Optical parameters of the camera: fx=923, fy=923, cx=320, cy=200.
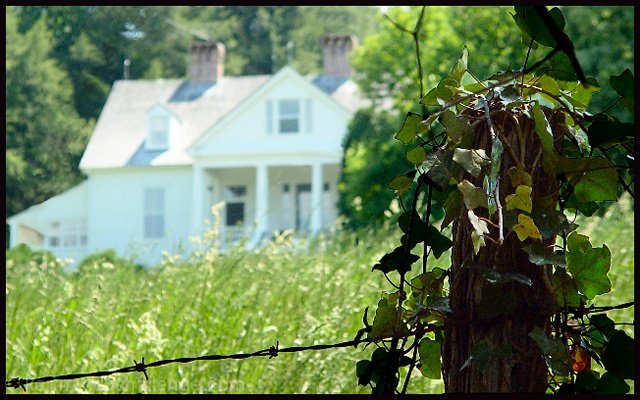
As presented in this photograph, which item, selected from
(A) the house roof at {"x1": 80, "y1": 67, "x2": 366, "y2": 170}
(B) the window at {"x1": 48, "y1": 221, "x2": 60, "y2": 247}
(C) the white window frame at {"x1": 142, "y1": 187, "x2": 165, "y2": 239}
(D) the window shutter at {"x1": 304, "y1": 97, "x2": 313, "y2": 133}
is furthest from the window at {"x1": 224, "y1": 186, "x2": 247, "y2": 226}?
(B) the window at {"x1": 48, "y1": 221, "x2": 60, "y2": 247}

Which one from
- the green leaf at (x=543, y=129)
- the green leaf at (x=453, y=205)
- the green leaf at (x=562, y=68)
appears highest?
the green leaf at (x=562, y=68)

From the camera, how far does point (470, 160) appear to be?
0.95 meters

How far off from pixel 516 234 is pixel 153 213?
19679 millimetres

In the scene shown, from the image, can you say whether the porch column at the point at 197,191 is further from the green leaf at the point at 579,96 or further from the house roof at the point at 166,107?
the green leaf at the point at 579,96

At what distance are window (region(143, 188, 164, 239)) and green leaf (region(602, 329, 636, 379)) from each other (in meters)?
19.2

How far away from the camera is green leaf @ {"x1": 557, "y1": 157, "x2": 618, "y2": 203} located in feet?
3.29

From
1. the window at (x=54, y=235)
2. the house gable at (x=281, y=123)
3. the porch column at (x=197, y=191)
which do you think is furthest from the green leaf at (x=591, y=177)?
the window at (x=54, y=235)

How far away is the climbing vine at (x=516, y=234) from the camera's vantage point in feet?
3.12

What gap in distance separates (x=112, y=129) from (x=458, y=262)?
70.9ft

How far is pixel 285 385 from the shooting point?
8.90 ft

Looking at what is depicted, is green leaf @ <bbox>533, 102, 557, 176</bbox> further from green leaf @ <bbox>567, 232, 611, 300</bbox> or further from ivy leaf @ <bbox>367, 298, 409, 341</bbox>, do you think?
ivy leaf @ <bbox>367, 298, 409, 341</bbox>

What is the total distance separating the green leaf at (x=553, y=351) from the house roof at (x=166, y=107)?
19.7 metres

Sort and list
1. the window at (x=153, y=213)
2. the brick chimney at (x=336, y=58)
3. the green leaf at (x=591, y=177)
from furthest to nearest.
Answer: the brick chimney at (x=336, y=58) → the window at (x=153, y=213) → the green leaf at (x=591, y=177)

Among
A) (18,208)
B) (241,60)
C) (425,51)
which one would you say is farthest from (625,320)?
(241,60)
